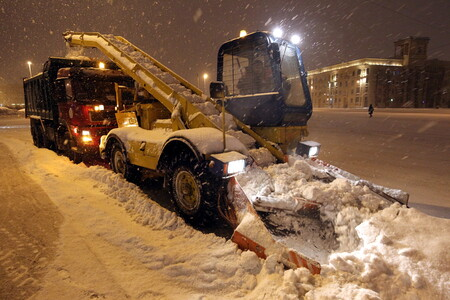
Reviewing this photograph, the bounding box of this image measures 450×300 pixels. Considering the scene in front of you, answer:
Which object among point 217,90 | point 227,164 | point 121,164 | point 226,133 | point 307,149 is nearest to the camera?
point 227,164

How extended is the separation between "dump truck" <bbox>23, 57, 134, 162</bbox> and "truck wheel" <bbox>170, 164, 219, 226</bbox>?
458cm

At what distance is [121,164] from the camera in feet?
20.2

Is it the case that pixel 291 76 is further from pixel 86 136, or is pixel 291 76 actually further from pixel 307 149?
pixel 86 136

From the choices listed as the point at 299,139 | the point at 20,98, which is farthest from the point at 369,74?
the point at 20,98

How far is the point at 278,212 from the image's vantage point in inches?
138

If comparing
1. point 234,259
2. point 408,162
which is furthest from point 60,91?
point 408,162

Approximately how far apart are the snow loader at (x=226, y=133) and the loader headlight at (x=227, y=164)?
1 centimetres

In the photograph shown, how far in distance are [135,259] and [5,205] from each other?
335cm

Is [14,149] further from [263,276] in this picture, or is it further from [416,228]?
[416,228]

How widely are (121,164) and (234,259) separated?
4.07 m

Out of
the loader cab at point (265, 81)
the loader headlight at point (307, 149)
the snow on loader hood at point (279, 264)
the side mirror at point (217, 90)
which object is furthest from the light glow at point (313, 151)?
the side mirror at point (217, 90)

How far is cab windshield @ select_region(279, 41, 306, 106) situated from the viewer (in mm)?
4910

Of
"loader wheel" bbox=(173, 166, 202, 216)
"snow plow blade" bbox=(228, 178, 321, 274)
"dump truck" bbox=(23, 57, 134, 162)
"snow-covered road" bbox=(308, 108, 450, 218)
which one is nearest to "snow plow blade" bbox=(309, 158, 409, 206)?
"snow-covered road" bbox=(308, 108, 450, 218)

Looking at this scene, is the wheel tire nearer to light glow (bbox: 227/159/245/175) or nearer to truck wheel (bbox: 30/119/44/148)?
light glow (bbox: 227/159/245/175)
